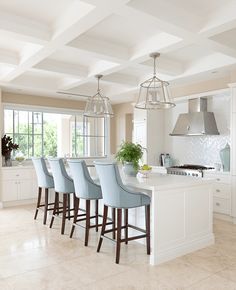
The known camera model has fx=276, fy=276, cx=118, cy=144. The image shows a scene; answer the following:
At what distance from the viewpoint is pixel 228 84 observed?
4555 millimetres

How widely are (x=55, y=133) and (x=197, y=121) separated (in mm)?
3526

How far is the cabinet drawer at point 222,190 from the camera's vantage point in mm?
4547

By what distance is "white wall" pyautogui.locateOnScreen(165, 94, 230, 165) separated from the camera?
5.36 m

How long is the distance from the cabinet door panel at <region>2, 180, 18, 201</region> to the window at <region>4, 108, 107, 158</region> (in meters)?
0.96

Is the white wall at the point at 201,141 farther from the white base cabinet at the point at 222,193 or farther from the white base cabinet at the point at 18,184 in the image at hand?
the white base cabinet at the point at 18,184

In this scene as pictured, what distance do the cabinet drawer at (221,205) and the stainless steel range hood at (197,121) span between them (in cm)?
127

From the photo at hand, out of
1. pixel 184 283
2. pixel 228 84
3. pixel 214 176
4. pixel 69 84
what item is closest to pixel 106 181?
pixel 184 283

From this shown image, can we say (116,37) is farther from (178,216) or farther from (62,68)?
(178,216)

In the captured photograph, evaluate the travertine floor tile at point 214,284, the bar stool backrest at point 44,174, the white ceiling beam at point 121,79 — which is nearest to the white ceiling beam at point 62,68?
the white ceiling beam at point 121,79

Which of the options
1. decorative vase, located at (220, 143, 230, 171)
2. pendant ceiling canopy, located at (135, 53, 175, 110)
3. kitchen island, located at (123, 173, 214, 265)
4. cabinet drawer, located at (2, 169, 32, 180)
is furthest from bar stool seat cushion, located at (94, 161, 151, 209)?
cabinet drawer, located at (2, 169, 32, 180)

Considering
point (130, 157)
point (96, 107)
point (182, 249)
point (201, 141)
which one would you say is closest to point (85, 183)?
point (130, 157)

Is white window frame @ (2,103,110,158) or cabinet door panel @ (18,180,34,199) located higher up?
white window frame @ (2,103,110,158)

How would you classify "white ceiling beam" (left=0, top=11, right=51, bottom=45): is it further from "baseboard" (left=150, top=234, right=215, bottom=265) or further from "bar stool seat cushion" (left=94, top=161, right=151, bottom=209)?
"baseboard" (left=150, top=234, right=215, bottom=265)

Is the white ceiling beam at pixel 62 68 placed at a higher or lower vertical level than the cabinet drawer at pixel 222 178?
higher
